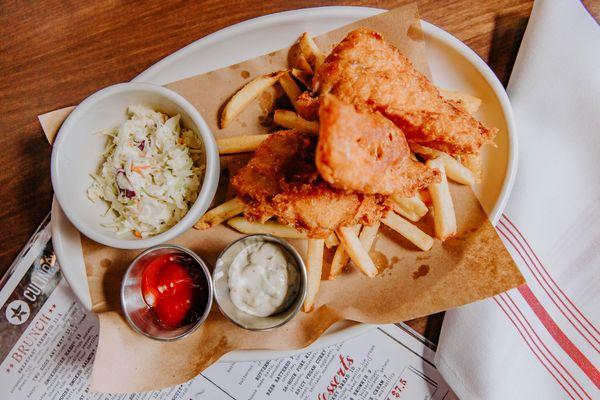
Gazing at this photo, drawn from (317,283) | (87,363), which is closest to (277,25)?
(317,283)

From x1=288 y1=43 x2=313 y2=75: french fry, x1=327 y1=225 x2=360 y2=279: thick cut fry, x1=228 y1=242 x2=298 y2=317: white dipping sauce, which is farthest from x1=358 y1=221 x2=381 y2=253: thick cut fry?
x1=288 y1=43 x2=313 y2=75: french fry

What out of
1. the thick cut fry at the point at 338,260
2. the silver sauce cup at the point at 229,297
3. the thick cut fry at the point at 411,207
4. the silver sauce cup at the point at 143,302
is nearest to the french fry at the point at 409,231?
the thick cut fry at the point at 411,207

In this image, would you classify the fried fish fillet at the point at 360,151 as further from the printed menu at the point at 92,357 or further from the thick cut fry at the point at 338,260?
the printed menu at the point at 92,357

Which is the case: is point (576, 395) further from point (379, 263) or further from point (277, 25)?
point (277, 25)

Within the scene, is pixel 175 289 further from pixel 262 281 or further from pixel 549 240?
pixel 549 240

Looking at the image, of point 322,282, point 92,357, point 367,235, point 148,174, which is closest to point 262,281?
point 322,282

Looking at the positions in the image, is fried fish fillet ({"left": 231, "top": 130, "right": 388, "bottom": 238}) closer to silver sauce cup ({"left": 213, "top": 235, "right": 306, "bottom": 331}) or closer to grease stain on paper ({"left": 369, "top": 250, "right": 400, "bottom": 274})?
silver sauce cup ({"left": 213, "top": 235, "right": 306, "bottom": 331})
